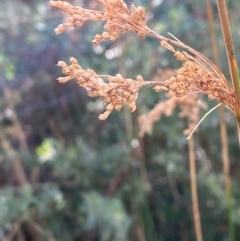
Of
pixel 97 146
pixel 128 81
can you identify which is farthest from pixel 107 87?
pixel 97 146

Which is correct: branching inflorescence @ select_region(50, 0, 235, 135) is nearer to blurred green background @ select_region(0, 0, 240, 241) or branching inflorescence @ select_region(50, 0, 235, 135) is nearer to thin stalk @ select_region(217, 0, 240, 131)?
thin stalk @ select_region(217, 0, 240, 131)

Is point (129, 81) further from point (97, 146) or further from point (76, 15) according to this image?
point (97, 146)

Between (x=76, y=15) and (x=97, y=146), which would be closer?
(x=76, y=15)

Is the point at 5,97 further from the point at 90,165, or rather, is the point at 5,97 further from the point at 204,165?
the point at 204,165

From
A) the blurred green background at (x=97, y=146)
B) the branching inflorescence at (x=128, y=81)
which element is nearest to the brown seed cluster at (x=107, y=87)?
the branching inflorescence at (x=128, y=81)

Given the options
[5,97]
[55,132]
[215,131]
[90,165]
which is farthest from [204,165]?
[5,97]

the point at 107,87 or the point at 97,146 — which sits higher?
the point at 107,87
